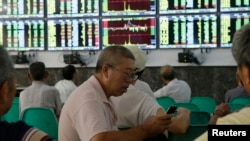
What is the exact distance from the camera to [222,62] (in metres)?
9.16

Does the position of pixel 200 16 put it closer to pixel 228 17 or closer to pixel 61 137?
pixel 228 17

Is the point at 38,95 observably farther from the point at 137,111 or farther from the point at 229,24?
the point at 229,24

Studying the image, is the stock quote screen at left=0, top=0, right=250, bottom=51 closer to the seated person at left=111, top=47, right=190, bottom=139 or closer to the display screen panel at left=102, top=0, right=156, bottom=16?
the display screen panel at left=102, top=0, right=156, bottom=16

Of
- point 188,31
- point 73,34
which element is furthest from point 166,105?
point 73,34

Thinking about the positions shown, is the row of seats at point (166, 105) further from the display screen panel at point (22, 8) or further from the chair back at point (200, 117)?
the display screen panel at point (22, 8)

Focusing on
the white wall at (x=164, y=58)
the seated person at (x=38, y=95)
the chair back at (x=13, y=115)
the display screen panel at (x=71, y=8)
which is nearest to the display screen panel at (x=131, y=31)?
the white wall at (x=164, y=58)

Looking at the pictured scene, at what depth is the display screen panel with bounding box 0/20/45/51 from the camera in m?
9.96

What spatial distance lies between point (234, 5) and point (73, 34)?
2991 mm

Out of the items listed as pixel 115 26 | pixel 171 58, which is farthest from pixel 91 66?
pixel 171 58

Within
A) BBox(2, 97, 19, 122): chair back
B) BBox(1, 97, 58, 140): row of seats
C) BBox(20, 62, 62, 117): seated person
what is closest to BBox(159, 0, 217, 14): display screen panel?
BBox(20, 62, 62, 117): seated person

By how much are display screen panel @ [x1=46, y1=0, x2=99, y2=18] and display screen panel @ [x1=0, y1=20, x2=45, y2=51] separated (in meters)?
0.32

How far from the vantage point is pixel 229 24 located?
896 cm

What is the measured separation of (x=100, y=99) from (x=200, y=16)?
650cm

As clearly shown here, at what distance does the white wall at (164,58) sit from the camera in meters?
9.14
